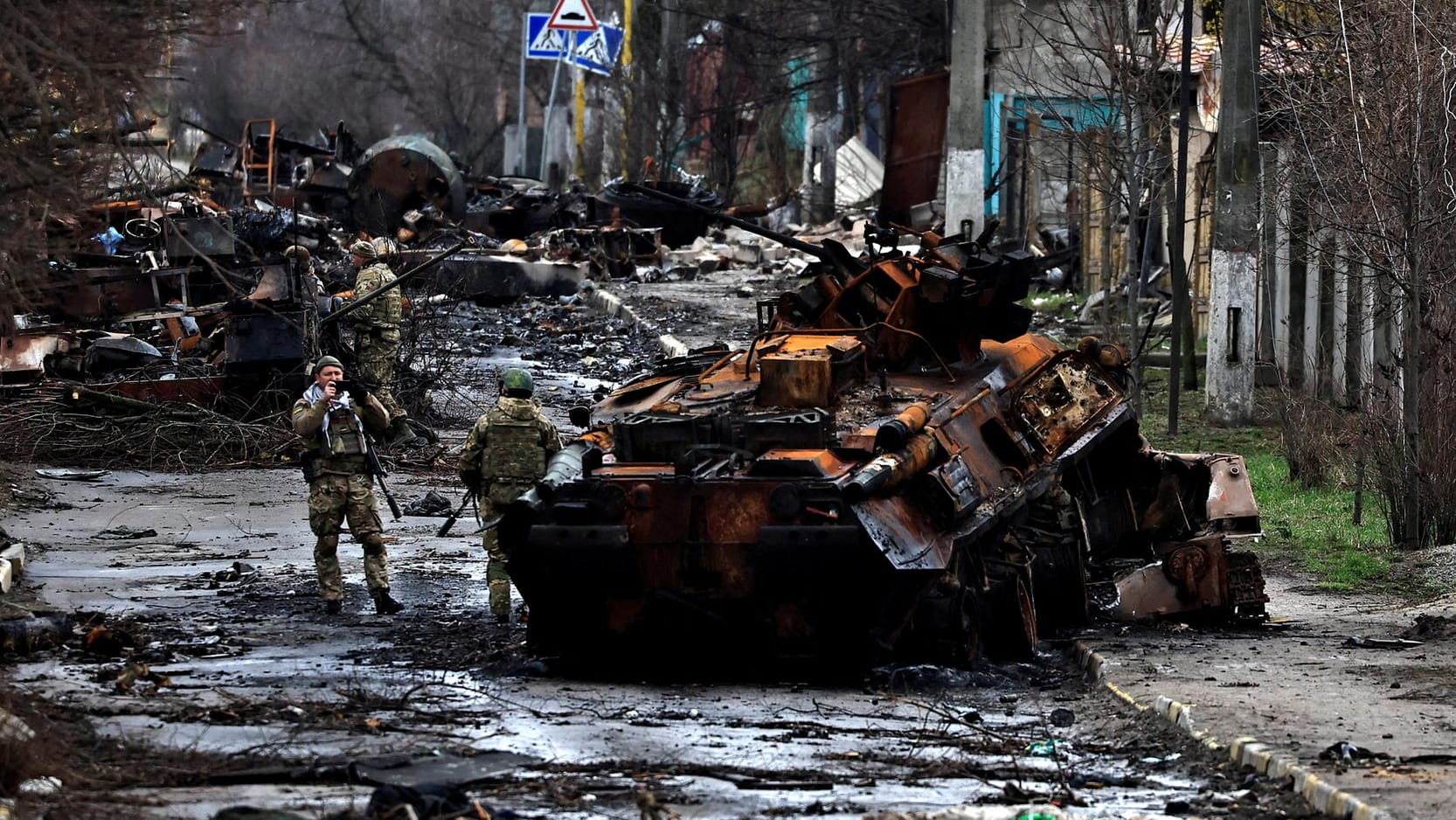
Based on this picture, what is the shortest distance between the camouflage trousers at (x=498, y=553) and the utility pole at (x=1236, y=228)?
1145 cm

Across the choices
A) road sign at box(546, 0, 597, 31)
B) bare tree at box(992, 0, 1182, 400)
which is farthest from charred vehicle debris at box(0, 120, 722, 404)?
bare tree at box(992, 0, 1182, 400)

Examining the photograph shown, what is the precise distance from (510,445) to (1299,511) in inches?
323

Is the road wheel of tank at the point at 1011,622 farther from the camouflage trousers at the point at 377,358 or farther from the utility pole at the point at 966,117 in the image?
the utility pole at the point at 966,117

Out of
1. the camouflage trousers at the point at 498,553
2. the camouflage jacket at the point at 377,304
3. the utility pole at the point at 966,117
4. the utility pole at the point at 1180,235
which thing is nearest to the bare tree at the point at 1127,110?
the utility pole at the point at 1180,235

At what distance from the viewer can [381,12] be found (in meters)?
60.6

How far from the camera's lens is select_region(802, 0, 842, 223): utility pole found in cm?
4331

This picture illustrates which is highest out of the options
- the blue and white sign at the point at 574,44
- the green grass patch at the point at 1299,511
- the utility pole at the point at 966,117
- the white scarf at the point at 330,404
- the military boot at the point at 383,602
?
the blue and white sign at the point at 574,44

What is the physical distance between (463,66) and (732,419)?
1990 inches

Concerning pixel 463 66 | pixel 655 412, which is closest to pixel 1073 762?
pixel 655 412

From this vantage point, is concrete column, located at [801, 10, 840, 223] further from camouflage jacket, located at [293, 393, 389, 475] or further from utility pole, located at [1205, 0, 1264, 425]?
camouflage jacket, located at [293, 393, 389, 475]

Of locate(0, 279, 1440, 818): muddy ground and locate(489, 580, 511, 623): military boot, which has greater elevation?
locate(489, 580, 511, 623): military boot

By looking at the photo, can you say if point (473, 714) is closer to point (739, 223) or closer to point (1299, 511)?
point (739, 223)

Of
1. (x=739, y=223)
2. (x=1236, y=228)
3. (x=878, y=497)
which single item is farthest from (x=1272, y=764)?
(x=1236, y=228)

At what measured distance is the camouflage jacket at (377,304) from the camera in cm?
1950
